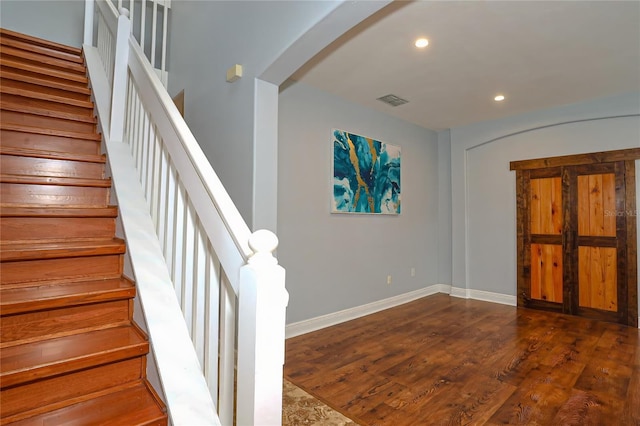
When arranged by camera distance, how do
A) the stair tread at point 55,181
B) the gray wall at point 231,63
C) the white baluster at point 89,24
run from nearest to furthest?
the stair tread at point 55,181, the gray wall at point 231,63, the white baluster at point 89,24

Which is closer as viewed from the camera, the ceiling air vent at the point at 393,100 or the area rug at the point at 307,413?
the area rug at the point at 307,413

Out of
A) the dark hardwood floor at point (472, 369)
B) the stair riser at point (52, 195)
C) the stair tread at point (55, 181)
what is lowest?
the dark hardwood floor at point (472, 369)

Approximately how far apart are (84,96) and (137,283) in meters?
2.21

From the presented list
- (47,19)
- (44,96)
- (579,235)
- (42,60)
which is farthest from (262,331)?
(47,19)

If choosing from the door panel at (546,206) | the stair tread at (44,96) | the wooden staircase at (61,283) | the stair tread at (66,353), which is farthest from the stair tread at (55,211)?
the door panel at (546,206)

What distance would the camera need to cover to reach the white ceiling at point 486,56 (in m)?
2.43

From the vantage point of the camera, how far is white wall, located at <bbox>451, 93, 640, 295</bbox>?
157 inches

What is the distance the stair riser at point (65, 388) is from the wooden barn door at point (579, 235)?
4.72 metres

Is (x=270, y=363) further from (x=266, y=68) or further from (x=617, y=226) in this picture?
(x=617, y=226)

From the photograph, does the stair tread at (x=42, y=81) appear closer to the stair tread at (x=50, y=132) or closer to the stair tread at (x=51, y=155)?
the stair tread at (x=50, y=132)

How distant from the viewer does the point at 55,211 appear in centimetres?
183

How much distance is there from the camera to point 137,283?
5.13 feet

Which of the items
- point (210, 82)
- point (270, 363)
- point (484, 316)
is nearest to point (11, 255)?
point (270, 363)

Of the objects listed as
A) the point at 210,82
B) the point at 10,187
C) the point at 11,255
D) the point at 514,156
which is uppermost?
the point at 210,82
